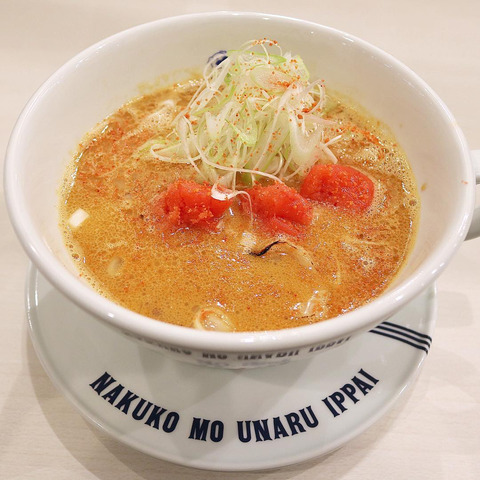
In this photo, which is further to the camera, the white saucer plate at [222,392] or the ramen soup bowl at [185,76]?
the white saucer plate at [222,392]

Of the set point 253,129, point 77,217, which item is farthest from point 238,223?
point 77,217

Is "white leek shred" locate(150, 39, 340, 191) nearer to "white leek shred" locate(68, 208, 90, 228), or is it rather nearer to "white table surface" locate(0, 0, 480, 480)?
"white leek shred" locate(68, 208, 90, 228)

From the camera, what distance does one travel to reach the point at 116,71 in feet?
4.73

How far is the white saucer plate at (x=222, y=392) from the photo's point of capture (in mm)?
1048

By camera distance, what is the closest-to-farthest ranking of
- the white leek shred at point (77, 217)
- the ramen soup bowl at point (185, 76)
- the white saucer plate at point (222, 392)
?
the ramen soup bowl at point (185, 76), the white saucer plate at point (222, 392), the white leek shred at point (77, 217)

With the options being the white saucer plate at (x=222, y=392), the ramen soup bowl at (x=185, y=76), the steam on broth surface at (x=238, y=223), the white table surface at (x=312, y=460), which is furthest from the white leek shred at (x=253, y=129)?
the white table surface at (x=312, y=460)

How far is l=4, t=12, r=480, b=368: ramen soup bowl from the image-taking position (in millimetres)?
830

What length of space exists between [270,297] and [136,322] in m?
0.41

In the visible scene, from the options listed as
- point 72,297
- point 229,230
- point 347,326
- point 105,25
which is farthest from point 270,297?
point 105,25

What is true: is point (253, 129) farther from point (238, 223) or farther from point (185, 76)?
point (185, 76)

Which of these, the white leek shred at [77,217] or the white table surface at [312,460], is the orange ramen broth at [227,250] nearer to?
the white leek shred at [77,217]

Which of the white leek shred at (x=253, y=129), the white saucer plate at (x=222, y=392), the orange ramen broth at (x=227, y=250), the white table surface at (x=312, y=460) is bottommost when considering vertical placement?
the white table surface at (x=312, y=460)

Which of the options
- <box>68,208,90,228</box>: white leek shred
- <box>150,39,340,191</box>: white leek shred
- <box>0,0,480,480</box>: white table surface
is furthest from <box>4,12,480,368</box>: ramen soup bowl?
<box>0,0,480,480</box>: white table surface

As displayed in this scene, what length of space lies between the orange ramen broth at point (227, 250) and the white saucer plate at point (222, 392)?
14 centimetres
